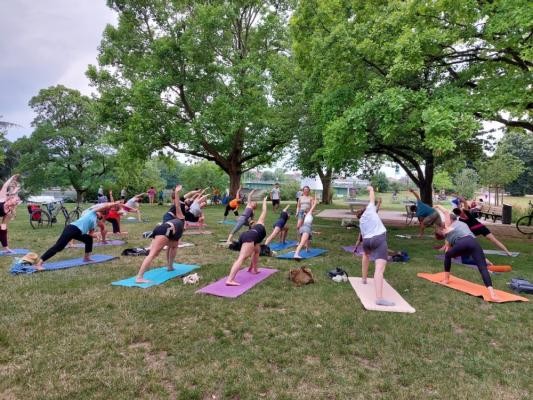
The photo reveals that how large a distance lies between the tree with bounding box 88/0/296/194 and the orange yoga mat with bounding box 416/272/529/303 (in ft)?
48.5

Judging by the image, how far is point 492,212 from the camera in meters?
18.0

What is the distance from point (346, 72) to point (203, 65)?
12.4 m

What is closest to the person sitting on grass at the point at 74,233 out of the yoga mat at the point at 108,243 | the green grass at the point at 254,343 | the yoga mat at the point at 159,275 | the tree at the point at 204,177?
the green grass at the point at 254,343

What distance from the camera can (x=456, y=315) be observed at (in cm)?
496

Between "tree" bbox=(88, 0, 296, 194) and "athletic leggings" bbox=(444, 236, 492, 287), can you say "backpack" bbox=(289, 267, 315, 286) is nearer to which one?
"athletic leggings" bbox=(444, 236, 492, 287)

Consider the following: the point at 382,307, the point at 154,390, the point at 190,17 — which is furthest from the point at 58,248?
the point at 190,17

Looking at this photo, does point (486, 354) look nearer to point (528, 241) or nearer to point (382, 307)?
point (382, 307)

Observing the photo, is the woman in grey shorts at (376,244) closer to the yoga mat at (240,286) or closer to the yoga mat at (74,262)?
the yoga mat at (240,286)

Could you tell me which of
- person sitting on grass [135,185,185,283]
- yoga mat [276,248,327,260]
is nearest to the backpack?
yoga mat [276,248,327,260]

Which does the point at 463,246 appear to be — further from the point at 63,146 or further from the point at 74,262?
the point at 63,146

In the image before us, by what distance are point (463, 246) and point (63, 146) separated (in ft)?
108

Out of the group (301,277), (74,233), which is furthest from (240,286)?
(74,233)

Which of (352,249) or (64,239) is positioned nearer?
(64,239)

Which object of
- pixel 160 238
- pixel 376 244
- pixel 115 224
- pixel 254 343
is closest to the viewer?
pixel 254 343
